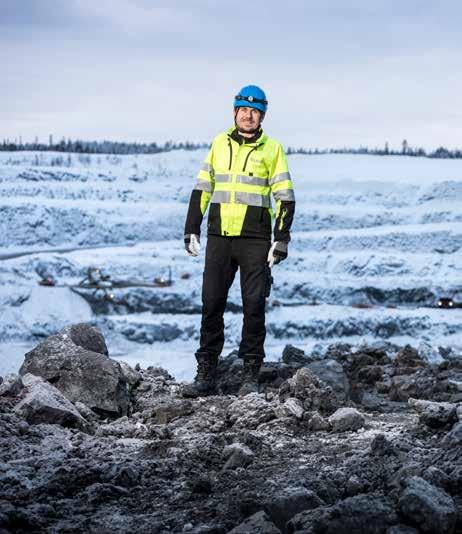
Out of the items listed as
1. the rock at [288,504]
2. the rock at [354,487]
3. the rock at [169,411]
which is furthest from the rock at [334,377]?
the rock at [288,504]

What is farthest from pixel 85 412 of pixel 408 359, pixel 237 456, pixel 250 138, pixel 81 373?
pixel 408 359

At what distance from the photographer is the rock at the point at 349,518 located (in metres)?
3.63

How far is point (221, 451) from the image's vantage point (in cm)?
521

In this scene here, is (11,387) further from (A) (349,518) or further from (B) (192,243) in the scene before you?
(A) (349,518)

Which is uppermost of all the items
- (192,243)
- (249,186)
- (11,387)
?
(249,186)

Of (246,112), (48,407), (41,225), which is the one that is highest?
(246,112)

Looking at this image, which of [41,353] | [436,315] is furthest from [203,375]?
[436,315]

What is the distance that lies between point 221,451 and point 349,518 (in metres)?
1.65

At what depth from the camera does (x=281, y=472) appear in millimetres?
4793

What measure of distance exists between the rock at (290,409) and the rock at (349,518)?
2025 millimetres

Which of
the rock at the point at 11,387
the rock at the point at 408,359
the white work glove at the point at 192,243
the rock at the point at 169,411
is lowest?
the rock at the point at 408,359

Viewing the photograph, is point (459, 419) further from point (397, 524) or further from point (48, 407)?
point (48, 407)

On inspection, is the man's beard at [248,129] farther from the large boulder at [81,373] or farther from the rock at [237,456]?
the rock at [237,456]

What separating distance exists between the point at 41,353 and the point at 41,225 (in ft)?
101
